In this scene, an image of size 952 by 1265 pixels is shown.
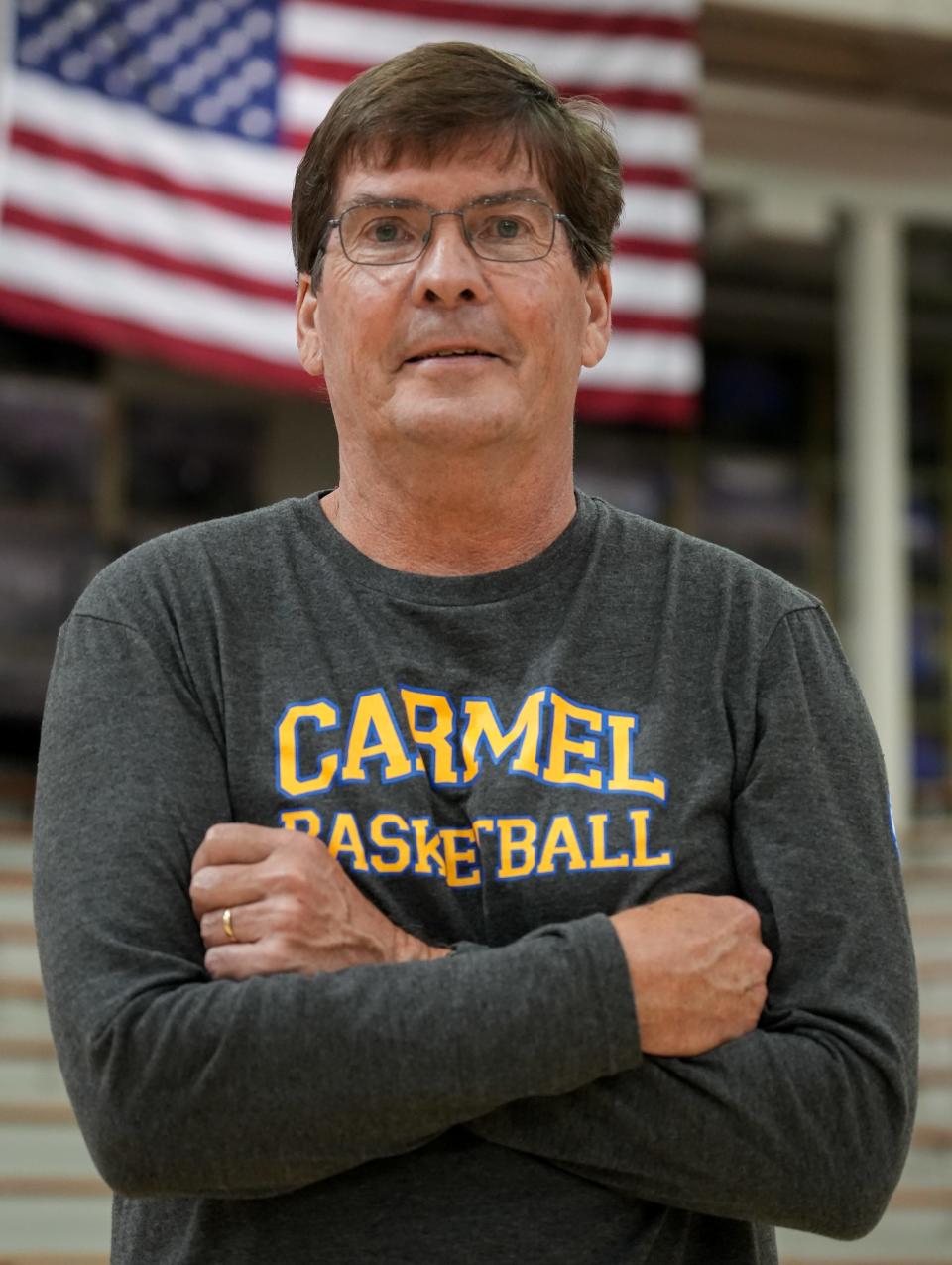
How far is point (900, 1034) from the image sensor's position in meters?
1.44

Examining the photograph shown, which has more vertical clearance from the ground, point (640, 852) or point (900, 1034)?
point (640, 852)

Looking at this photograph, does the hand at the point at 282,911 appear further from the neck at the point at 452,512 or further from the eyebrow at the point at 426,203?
the eyebrow at the point at 426,203

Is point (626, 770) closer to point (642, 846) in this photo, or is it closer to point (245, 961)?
point (642, 846)

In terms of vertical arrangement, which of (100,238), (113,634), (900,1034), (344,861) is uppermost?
(100,238)

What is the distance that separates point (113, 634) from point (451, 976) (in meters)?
0.43

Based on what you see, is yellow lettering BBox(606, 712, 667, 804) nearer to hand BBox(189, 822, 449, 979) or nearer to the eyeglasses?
hand BBox(189, 822, 449, 979)

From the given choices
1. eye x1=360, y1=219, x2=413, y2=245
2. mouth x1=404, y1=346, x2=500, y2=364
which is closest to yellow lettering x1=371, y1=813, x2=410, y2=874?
mouth x1=404, y1=346, x2=500, y2=364

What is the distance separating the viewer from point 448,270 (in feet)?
4.98

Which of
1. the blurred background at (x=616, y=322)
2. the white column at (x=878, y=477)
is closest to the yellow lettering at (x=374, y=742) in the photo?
the blurred background at (x=616, y=322)

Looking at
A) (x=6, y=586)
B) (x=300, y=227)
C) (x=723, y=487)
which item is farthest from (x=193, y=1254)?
(x=723, y=487)

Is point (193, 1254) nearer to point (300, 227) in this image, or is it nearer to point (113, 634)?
point (113, 634)

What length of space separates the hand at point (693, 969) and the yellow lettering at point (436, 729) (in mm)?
196

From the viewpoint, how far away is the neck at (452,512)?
5.14 feet

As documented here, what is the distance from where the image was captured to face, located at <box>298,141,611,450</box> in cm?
153
